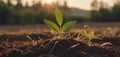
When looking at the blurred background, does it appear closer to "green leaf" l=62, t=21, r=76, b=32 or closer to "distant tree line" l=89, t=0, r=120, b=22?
"distant tree line" l=89, t=0, r=120, b=22

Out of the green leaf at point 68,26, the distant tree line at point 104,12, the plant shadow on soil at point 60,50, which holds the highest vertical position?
the green leaf at point 68,26

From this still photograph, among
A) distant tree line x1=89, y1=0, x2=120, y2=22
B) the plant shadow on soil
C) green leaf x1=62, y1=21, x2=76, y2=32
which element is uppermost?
green leaf x1=62, y1=21, x2=76, y2=32

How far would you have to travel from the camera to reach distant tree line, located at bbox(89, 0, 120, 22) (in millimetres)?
14163

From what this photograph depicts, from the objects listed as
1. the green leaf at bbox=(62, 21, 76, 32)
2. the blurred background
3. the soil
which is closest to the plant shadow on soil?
the soil

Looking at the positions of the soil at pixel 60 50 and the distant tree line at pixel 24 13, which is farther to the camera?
the distant tree line at pixel 24 13

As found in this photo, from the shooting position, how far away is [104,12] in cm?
1495

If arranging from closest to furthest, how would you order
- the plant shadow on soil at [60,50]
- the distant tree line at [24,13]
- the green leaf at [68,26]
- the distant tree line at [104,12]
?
the plant shadow on soil at [60,50]
the green leaf at [68,26]
the distant tree line at [24,13]
the distant tree line at [104,12]

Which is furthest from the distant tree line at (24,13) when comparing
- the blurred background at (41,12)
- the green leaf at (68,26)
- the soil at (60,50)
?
the soil at (60,50)

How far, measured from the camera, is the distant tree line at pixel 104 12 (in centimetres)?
1416

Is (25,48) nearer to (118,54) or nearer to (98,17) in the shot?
(118,54)

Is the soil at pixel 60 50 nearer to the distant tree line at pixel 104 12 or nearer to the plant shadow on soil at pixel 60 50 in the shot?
the plant shadow on soil at pixel 60 50

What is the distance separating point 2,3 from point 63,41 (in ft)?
26.5

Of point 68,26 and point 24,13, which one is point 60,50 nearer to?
point 68,26

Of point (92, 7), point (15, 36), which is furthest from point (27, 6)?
point (15, 36)
